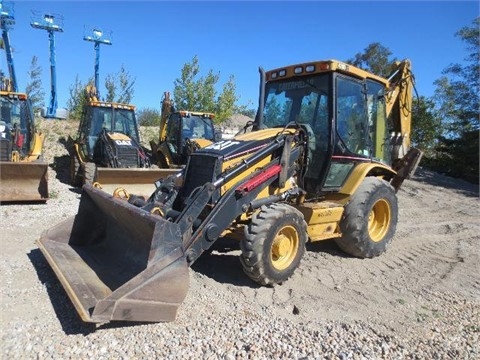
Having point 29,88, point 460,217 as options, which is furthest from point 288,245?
point 29,88

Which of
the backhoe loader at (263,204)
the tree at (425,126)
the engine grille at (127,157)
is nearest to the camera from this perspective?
the backhoe loader at (263,204)

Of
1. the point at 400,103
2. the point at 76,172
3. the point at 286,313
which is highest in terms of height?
the point at 400,103

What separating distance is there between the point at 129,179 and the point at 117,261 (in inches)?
206

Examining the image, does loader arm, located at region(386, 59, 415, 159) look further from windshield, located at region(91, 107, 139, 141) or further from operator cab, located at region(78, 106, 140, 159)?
windshield, located at region(91, 107, 139, 141)

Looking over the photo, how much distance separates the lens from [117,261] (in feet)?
14.8

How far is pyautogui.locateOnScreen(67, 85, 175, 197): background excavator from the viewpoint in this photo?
952cm

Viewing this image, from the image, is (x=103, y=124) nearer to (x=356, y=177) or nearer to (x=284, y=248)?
(x=356, y=177)

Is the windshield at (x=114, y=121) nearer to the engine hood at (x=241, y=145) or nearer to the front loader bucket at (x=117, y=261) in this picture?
the front loader bucket at (x=117, y=261)

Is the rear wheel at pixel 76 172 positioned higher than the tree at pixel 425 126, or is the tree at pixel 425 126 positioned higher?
the tree at pixel 425 126

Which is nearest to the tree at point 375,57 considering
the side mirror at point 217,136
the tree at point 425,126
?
the tree at point 425,126

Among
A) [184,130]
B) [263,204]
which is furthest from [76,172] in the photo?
[263,204]

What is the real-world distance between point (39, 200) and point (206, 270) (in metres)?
5.04

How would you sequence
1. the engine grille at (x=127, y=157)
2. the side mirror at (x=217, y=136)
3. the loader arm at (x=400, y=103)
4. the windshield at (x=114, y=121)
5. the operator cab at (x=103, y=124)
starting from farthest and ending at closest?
the side mirror at (x=217, y=136), the windshield at (x=114, y=121), the operator cab at (x=103, y=124), the engine grille at (x=127, y=157), the loader arm at (x=400, y=103)

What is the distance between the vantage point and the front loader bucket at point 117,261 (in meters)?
3.31
